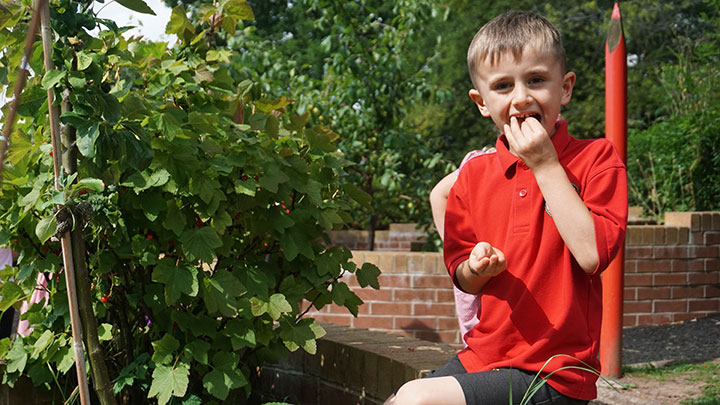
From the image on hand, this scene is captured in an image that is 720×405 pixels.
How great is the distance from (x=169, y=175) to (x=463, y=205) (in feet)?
2.91

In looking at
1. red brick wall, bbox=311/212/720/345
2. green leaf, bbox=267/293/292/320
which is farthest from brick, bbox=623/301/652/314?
green leaf, bbox=267/293/292/320

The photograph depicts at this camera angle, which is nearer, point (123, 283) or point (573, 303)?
point (573, 303)

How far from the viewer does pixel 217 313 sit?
258 cm

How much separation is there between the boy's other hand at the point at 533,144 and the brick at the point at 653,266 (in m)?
5.09

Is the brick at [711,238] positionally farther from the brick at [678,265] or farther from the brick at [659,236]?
the brick at [659,236]

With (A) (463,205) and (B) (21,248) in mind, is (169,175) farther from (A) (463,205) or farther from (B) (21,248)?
(A) (463,205)

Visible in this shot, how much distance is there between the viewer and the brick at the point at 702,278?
21.7 ft

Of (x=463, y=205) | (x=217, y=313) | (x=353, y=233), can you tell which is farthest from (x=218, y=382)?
(x=353, y=233)

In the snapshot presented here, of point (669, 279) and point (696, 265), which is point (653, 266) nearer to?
point (669, 279)

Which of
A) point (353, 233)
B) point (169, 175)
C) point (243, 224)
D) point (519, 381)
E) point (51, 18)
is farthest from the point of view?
point (353, 233)

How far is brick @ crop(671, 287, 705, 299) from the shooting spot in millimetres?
6562

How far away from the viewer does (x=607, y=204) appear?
68.9 inches

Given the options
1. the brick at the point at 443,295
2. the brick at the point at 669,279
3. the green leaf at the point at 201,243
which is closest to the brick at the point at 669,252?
the brick at the point at 669,279

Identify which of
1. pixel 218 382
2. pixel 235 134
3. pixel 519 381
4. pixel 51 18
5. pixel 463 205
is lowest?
pixel 218 382
